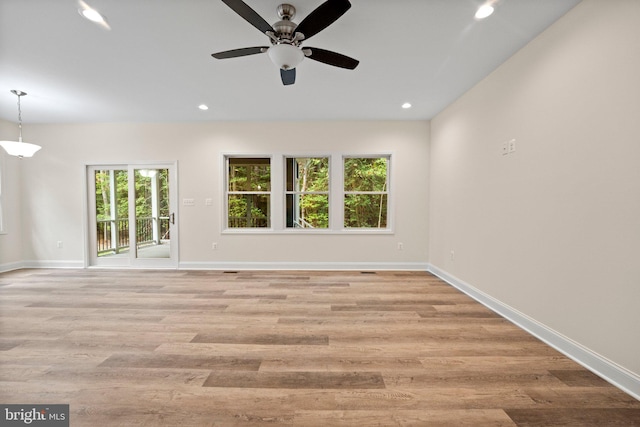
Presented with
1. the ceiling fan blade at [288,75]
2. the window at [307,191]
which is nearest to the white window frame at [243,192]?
the window at [307,191]

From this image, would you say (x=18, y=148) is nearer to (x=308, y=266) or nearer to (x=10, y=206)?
(x=10, y=206)

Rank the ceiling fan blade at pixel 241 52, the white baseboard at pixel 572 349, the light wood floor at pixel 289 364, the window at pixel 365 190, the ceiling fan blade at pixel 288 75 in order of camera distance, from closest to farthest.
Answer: the light wood floor at pixel 289 364 < the white baseboard at pixel 572 349 < the ceiling fan blade at pixel 241 52 < the ceiling fan blade at pixel 288 75 < the window at pixel 365 190

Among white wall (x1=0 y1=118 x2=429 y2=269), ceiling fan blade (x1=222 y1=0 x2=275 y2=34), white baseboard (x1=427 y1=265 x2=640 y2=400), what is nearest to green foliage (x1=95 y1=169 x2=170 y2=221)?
white wall (x1=0 y1=118 x2=429 y2=269)

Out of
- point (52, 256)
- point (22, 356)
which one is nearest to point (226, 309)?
point (22, 356)

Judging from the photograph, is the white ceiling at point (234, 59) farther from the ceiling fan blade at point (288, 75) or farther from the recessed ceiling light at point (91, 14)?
the ceiling fan blade at point (288, 75)

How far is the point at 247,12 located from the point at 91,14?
1432mm

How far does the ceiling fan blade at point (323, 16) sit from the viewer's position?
66.1 inches

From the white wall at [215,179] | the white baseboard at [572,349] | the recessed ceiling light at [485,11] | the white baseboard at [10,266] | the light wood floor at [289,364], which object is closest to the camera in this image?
the light wood floor at [289,364]

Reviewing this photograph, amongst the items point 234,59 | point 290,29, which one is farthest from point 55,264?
point 290,29

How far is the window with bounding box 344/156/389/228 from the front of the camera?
16.2ft

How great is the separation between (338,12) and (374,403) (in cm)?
257

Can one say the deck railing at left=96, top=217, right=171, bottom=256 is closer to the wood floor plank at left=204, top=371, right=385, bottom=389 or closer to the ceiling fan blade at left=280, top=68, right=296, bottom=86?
the ceiling fan blade at left=280, top=68, right=296, bottom=86

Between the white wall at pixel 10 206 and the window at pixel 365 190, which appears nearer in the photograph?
the white wall at pixel 10 206

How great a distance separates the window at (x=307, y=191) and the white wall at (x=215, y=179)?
295 mm
